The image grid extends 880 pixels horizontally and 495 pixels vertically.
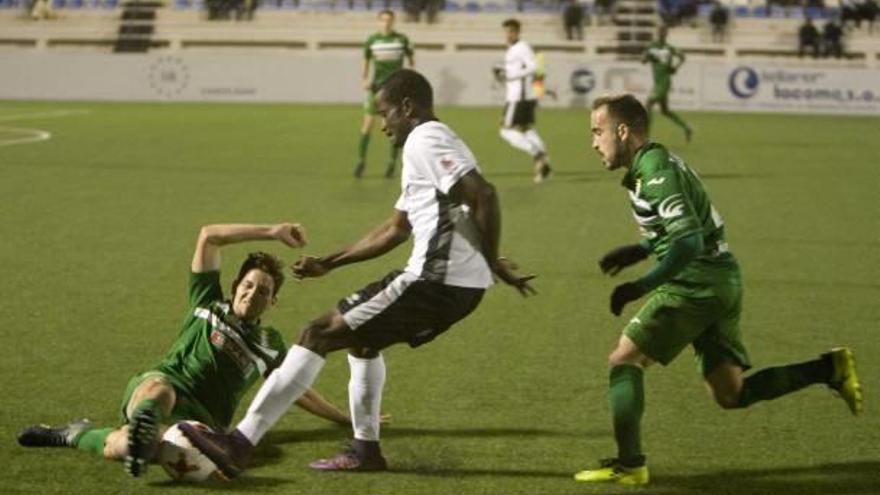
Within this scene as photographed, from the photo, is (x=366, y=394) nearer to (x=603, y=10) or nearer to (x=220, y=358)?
(x=220, y=358)

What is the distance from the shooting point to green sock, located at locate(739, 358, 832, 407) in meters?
6.32

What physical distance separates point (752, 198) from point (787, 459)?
12.0 metres

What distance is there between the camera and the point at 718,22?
4156 centimetres

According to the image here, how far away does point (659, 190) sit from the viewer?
5.74 m

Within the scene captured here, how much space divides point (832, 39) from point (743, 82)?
12.2ft

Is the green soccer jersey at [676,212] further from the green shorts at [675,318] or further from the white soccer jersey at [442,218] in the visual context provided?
the white soccer jersey at [442,218]

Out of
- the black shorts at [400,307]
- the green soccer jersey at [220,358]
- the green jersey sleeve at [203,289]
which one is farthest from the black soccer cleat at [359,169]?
the black shorts at [400,307]

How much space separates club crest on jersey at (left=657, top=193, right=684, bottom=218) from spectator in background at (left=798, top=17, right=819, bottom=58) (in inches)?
1365

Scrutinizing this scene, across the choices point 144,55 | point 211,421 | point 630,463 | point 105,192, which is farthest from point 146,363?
point 144,55

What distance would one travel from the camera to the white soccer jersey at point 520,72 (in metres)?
21.0

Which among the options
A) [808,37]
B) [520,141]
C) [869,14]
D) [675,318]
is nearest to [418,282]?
[675,318]

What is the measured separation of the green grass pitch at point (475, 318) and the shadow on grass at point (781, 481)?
2 centimetres

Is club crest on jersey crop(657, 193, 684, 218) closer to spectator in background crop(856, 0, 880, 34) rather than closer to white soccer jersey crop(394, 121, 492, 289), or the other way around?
white soccer jersey crop(394, 121, 492, 289)

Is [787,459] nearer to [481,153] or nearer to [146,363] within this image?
[146,363]
